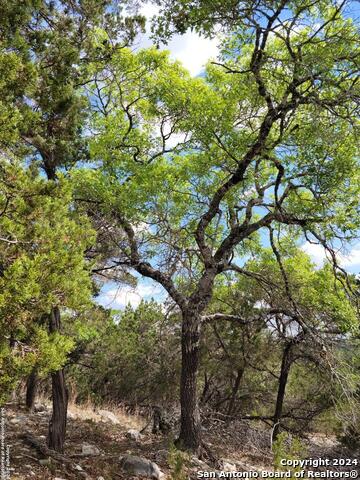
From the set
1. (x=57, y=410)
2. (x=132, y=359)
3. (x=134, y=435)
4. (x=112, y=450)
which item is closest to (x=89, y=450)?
(x=112, y=450)

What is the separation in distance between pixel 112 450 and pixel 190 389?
1841 mm

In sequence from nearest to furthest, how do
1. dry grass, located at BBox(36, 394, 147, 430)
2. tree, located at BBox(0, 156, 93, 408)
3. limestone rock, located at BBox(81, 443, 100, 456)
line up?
tree, located at BBox(0, 156, 93, 408) < limestone rock, located at BBox(81, 443, 100, 456) < dry grass, located at BBox(36, 394, 147, 430)

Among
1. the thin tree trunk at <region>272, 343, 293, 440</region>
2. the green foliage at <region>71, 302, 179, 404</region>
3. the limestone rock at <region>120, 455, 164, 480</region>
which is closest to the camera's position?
the limestone rock at <region>120, 455, 164, 480</region>

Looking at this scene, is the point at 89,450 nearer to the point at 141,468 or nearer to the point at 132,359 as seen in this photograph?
the point at 141,468

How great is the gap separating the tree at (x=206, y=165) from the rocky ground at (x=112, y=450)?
913 mm

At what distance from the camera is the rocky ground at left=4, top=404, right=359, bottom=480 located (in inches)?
247

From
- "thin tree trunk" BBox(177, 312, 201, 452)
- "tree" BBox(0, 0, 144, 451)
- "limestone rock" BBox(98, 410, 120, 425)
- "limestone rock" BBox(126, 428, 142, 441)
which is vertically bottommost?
"limestone rock" BBox(126, 428, 142, 441)

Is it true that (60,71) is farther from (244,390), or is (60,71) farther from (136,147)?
(244,390)

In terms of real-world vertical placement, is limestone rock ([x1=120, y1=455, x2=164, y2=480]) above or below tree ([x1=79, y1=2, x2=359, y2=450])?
below

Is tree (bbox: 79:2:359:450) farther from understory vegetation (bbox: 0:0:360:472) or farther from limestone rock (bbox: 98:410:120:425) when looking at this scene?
limestone rock (bbox: 98:410:120:425)

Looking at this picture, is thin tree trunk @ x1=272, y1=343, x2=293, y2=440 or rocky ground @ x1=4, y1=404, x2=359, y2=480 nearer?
rocky ground @ x1=4, y1=404, x2=359, y2=480

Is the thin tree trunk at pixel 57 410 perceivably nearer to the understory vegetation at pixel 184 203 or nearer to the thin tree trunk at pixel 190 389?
the understory vegetation at pixel 184 203

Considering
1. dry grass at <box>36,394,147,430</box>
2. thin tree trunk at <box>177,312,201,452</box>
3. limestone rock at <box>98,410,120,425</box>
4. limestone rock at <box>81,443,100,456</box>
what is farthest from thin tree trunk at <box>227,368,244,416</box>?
limestone rock at <box>81,443,100,456</box>

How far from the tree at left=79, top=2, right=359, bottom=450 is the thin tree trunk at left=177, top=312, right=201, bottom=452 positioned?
0.02m
